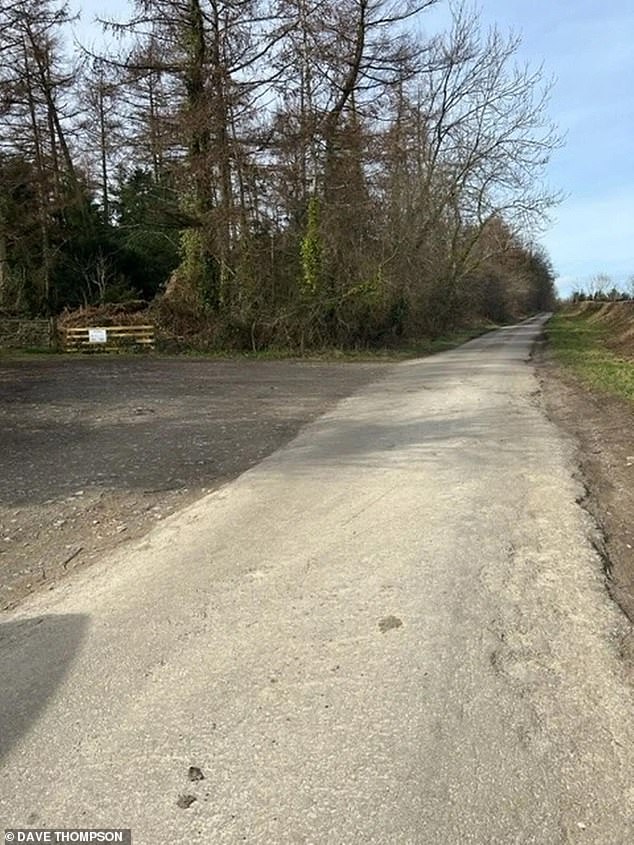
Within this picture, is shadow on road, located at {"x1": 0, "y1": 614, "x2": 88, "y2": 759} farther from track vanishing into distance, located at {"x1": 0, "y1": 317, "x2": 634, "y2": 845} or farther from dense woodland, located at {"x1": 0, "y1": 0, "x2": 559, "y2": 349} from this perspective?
dense woodland, located at {"x1": 0, "y1": 0, "x2": 559, "y2": 349}

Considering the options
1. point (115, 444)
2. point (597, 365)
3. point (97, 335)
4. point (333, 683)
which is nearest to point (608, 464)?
point (333, 683)

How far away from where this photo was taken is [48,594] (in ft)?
13.3

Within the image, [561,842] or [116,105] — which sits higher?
[116,105]

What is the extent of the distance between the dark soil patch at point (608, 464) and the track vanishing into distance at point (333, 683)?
0.16 m

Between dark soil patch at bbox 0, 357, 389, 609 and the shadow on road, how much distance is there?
1.78 feet

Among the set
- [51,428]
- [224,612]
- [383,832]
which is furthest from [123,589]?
[51,428]

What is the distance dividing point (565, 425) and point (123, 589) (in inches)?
281

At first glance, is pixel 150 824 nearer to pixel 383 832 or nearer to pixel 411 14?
pixel 383 832

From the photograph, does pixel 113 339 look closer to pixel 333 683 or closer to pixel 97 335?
pixel 97 335

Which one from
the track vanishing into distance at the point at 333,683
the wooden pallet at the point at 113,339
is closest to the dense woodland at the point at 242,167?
the wooden pallet at the point at 113,339

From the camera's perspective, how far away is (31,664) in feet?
10.4

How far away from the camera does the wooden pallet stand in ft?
73.7

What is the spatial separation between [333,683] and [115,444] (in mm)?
6001

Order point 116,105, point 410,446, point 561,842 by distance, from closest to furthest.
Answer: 1. point 561,842
2. point 410,446
3. point 116,105
